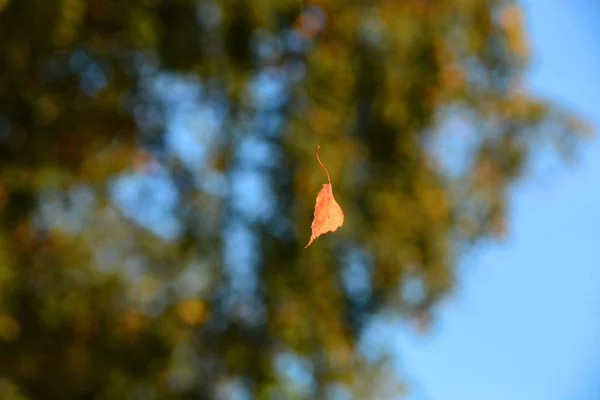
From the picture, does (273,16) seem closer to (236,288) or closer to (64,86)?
(64,86)

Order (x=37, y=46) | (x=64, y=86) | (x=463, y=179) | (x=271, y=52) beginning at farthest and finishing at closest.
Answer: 1. (x=463, y=179)
2. (x=271, y=52)
3. (x=64, y=86)
4. (x=37, y=46)

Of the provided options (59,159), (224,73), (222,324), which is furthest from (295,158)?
(59,159)

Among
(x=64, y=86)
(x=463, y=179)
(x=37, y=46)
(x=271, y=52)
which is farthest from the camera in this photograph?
(x=463, y=179)

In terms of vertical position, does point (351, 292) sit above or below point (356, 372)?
above

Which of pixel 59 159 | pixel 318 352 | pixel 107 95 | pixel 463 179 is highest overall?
pixel 463 179

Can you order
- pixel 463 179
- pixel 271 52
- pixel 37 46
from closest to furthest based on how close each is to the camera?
pixel 37 46
pixel 271 52
pixel 463 179

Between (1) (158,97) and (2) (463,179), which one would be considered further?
(2) (463,179)

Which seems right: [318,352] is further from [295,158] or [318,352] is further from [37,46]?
[37,46]

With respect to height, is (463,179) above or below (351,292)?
above

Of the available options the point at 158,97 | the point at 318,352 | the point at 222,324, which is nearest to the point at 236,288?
the point at 222,324
